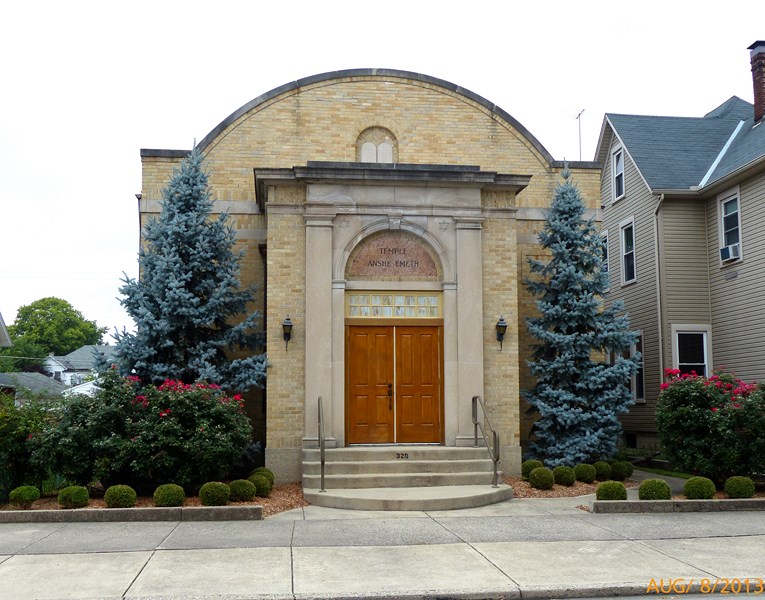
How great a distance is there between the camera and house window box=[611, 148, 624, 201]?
80.3 ft

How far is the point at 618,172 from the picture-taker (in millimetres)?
24797

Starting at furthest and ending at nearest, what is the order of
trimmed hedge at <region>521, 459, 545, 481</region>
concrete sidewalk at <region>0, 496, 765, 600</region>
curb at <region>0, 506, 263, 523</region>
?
trimmed hedge at <region>521, 459, 545, 481</region> → curb at <region>0, 506, 263, 523</region> → concrete sidewalk at <region>0, 496, 765, 600</region>

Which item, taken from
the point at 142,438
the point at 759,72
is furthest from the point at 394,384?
the point at 759,72

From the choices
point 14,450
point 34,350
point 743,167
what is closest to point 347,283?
point 14,450

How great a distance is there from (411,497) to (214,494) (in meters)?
3.11

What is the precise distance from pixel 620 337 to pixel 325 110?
8578 mm

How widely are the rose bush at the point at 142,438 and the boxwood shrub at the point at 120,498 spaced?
69cm

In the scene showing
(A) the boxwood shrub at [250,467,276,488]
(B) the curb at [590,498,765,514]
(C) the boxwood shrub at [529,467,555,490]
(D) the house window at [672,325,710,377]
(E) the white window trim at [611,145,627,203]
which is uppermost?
(E) the white window trim at [611,145,627,203]

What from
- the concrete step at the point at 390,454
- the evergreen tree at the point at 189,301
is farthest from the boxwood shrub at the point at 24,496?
the concrete step at the point at 390,454

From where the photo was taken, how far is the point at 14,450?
42.9 ft

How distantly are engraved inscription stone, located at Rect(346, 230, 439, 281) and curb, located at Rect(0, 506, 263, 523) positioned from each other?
223 inches

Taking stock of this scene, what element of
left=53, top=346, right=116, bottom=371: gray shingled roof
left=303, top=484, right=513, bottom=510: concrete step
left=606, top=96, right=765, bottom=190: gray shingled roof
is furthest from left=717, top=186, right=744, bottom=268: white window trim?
left=53, top=346, right=116, bottom=371: gray shingled roof

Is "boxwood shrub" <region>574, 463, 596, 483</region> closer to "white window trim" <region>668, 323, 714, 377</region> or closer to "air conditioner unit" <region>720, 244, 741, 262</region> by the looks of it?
"white window trim" <region>668, 323, 714, 377</region>

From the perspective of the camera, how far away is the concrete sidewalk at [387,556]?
26.2 feet
